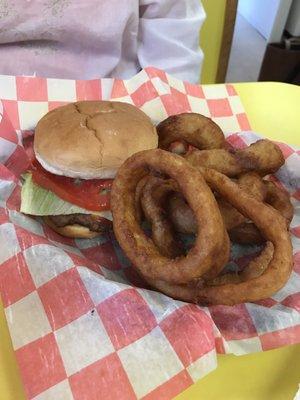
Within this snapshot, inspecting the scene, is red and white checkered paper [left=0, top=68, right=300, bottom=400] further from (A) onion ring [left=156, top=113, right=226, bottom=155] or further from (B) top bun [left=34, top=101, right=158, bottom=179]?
(A) onion ring [left=156, top=113, right=226, bottom=155]

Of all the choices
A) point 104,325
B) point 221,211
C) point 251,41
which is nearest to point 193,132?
point 221,211

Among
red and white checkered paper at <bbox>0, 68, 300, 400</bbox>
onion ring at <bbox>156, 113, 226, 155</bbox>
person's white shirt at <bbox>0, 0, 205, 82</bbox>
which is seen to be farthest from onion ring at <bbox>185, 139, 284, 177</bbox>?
person's white shirt at <bbox>0, 0, 205, 82</bbox>

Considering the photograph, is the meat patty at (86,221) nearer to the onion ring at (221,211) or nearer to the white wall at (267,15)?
the onion ring at (221,211)

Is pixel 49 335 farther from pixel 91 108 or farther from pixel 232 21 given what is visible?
pixel 232 21

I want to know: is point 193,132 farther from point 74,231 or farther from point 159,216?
point 74,231

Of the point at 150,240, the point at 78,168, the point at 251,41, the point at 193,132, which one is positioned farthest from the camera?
the point at 251,41

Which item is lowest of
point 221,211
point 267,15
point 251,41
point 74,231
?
point 251,41

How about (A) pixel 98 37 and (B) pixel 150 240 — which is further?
(A) pixel 98 37
